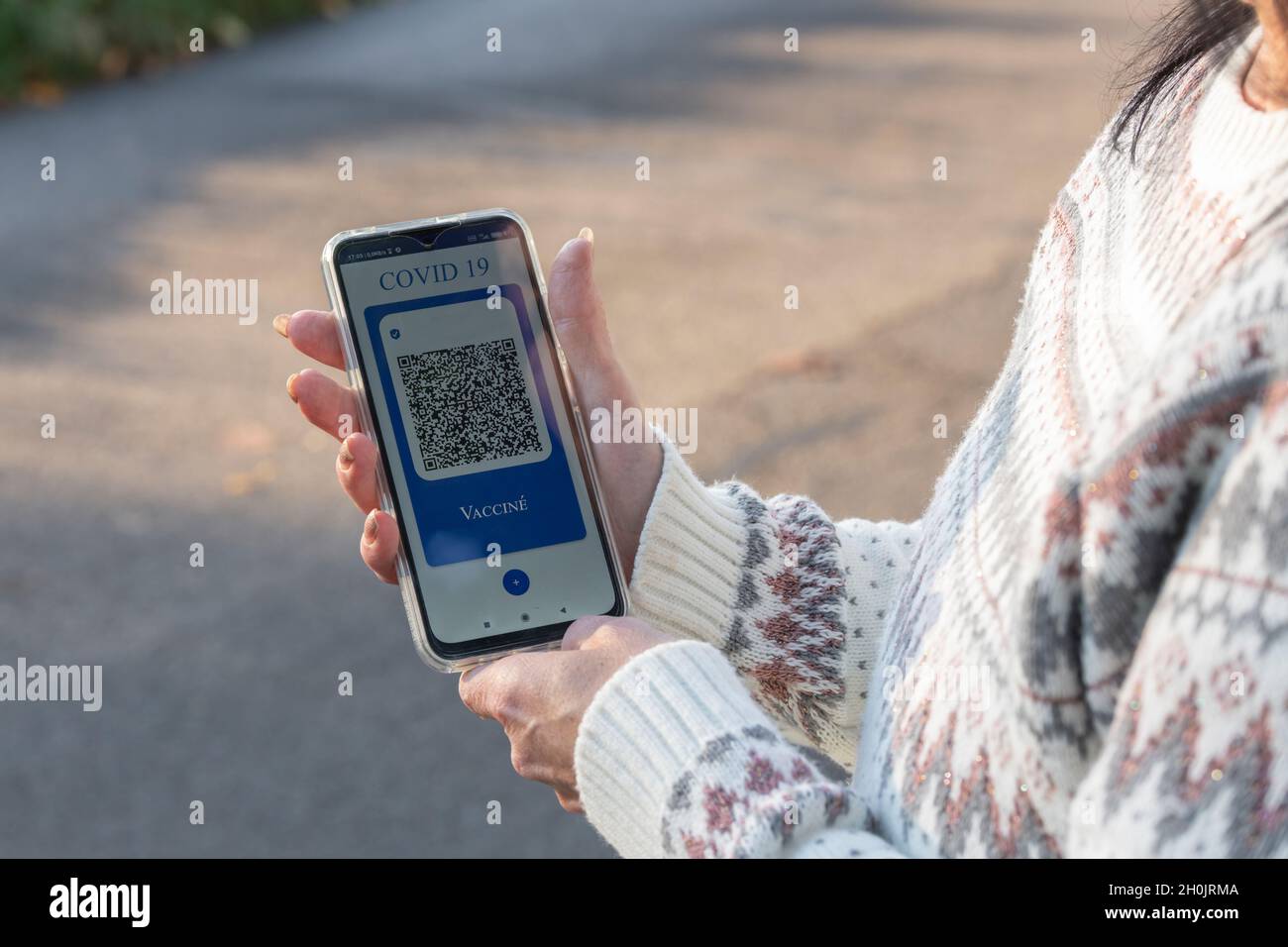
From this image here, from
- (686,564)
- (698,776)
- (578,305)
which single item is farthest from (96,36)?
(698,776)

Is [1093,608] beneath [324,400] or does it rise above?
beneath

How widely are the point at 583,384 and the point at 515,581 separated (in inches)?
9.5

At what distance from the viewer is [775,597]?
163 cm

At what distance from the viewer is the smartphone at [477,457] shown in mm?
1628

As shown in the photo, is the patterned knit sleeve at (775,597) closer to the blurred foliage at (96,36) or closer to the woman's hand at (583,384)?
the woman's hand at (583,384)

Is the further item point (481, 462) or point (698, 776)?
point (481, 462)

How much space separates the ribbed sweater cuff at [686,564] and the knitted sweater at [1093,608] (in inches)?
9.3

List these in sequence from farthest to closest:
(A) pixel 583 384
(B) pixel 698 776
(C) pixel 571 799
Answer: (A) pixel 583 384 < (C) pixel 571 799 < (B) pixel 698 776

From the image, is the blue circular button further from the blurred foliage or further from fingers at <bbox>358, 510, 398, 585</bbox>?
the blurred foliage

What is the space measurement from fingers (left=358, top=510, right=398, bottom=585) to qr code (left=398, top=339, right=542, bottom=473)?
0.10 meters

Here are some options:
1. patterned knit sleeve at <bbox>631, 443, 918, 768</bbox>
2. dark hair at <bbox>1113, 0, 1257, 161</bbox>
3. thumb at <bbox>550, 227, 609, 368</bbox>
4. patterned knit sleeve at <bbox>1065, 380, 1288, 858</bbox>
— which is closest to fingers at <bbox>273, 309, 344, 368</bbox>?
thumb at <bbox>550, 227, 609, 368</bbox>

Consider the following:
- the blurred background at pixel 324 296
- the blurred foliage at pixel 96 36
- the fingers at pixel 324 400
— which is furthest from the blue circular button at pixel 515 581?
the blurred foliage at pixel 96 36

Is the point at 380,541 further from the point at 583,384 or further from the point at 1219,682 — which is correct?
the point at 1219,682

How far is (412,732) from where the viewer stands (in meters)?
3.39
